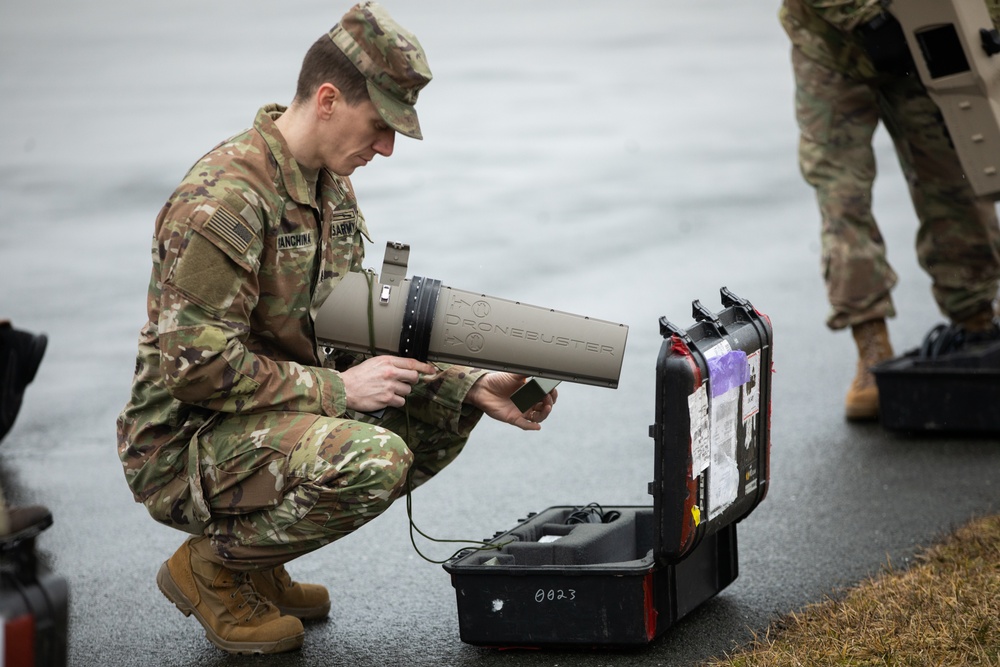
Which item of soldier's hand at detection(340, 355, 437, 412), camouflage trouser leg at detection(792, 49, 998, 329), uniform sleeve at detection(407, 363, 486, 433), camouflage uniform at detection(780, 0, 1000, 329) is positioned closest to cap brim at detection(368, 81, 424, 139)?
soldier's hand at detection(340, 355, 437, 412)

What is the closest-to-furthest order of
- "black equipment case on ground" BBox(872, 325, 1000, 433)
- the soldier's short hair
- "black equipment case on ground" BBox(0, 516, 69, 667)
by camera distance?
1. "black equipment case on ground" BBox(0, 516, 69, 667)
2. the soldier's short hair
3. "black equipment case on ground" BBox(872, 325, 1000, 433)

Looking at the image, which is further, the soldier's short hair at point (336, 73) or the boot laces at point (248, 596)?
the boot laces at point (248, 596)

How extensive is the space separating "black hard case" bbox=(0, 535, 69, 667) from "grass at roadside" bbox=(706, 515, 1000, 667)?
5.54 ft

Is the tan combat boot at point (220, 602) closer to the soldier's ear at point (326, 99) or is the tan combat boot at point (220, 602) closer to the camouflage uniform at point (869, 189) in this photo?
the soldier's ear at point (326, 99)

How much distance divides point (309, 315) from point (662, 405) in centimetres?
92

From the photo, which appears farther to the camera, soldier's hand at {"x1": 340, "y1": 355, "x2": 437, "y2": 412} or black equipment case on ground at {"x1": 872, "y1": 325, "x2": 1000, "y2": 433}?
black equipment case on ground at {"x1": 872, "y1": 325, "x2": 1000, "y2": 433}

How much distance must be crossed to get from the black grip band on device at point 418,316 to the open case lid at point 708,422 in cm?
57

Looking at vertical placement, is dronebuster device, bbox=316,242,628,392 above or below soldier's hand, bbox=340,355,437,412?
above

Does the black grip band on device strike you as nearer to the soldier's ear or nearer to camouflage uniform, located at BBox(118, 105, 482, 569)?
camouflage uniform, located at BBox(118, 105, 482, 569)

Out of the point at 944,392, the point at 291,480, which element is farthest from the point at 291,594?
the point at 944,392

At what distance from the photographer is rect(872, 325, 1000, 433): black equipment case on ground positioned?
200 inches

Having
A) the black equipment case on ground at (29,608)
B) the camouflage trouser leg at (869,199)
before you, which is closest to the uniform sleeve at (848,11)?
the camouflage trouser leg at (869,199)

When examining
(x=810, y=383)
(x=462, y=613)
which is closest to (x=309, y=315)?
(x=462, y=613)

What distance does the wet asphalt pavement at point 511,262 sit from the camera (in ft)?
13.3
